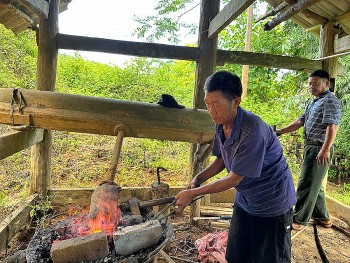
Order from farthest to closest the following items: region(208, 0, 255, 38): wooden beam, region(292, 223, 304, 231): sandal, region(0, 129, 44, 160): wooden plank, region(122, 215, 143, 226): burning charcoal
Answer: region(292, 223, 304, 231): sandal < region(208, 0, 255, 38): wooden beam < region(0, 129, 44, 160): wooden plank < region(122, 215, 143, 226): burning charcoal

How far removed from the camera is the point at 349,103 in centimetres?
693

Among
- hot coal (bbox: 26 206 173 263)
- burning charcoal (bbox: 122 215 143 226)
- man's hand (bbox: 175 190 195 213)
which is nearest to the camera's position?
man's hand (bbox: 175 190 195 213)

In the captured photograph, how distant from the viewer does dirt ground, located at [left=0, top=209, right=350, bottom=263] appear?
350cm

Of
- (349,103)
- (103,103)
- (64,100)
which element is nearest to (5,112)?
(64,100)

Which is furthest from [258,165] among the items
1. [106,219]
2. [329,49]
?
[329,49]

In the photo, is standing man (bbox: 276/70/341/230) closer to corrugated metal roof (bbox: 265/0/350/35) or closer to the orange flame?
corrugated metal roof (bbox: 265/0/350/35)

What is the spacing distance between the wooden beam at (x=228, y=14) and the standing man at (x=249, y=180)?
155 centimetres

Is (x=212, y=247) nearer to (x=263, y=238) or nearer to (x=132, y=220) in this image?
(x=132, y=220)

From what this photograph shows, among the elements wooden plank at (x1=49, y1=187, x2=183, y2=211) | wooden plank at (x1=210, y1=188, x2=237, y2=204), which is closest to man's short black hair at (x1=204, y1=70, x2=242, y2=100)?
wooden plank at (x1=49, y1=187, x2=183, y2=211)

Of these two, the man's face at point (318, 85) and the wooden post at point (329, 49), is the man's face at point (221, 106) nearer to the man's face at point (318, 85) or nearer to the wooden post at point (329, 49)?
the man's face at point (318, 85)

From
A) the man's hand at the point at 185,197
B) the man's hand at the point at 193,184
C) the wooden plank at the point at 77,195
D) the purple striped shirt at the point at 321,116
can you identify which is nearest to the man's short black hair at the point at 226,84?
the man's hand at the point at 185,197

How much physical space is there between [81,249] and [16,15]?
379cm

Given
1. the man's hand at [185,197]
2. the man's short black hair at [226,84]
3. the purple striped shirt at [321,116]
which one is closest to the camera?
the man's short black hair at [226,84]

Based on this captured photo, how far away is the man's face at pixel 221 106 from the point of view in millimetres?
1800
